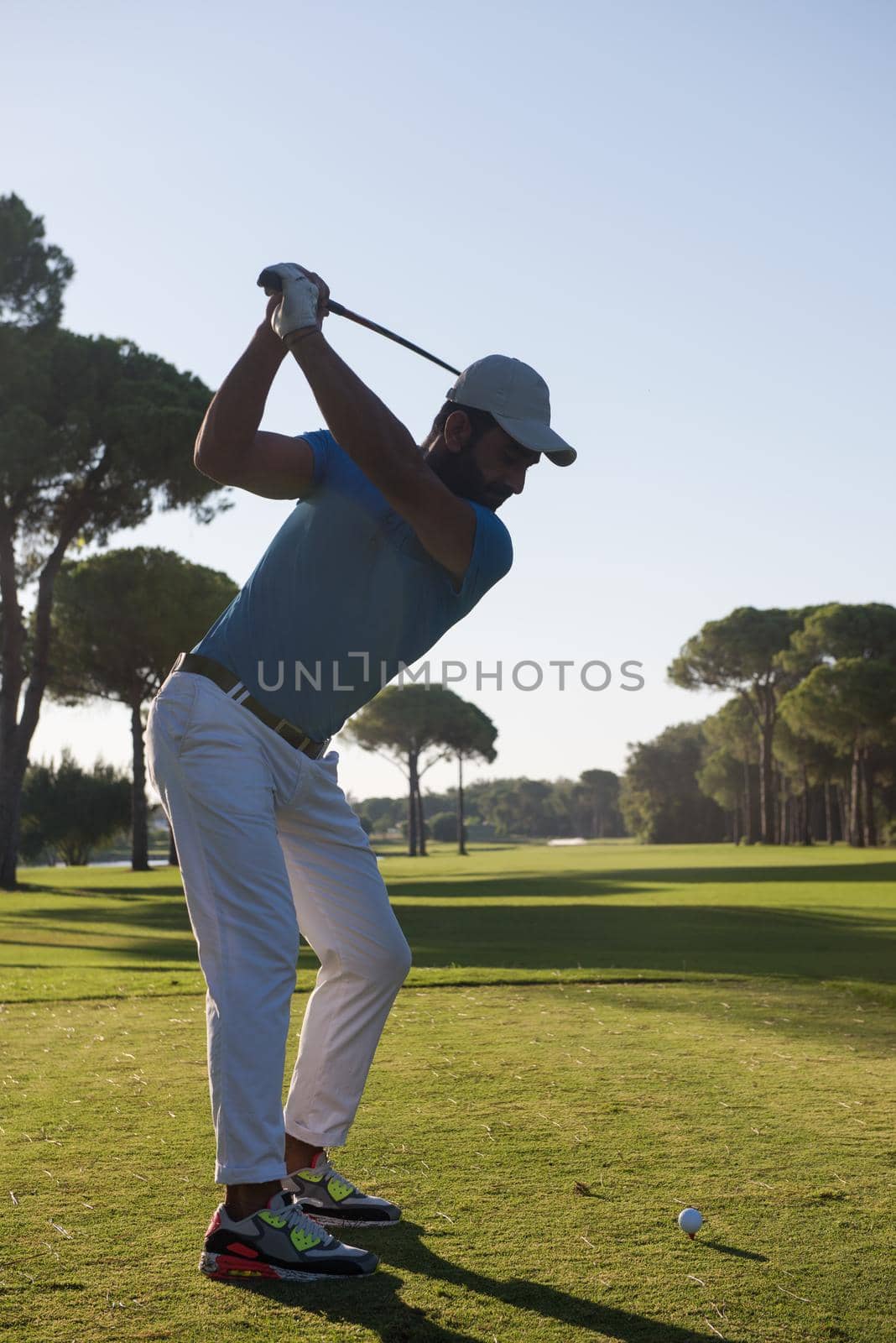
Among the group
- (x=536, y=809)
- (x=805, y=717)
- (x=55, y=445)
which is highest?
(x=55, y=445)

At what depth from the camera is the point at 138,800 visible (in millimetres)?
47781

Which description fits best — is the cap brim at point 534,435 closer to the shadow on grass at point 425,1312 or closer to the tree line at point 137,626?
the shadow on grass at point 425,1312

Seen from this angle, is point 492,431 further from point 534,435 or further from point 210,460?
point 210,460

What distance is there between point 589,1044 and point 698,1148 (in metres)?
2.24

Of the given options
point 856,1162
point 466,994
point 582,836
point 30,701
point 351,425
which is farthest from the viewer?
point 582,836

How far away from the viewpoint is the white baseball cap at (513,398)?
11.8ft

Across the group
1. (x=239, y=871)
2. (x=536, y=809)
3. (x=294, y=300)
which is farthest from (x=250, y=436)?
(x=536, y=809)

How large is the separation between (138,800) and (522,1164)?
45.6 m

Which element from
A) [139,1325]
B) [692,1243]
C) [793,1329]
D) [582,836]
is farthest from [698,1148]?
[582,836]

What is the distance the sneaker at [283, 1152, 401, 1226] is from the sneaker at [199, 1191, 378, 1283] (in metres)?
0.28

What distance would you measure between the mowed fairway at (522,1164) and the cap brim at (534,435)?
7.04 ft

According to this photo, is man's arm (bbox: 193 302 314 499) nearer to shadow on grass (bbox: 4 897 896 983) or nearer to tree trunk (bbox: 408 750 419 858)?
shadow on grass (bbox: 4 897 896 983)

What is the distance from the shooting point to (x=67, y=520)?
34.2m

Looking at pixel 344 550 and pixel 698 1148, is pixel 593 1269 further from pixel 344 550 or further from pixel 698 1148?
pixel 344 550
